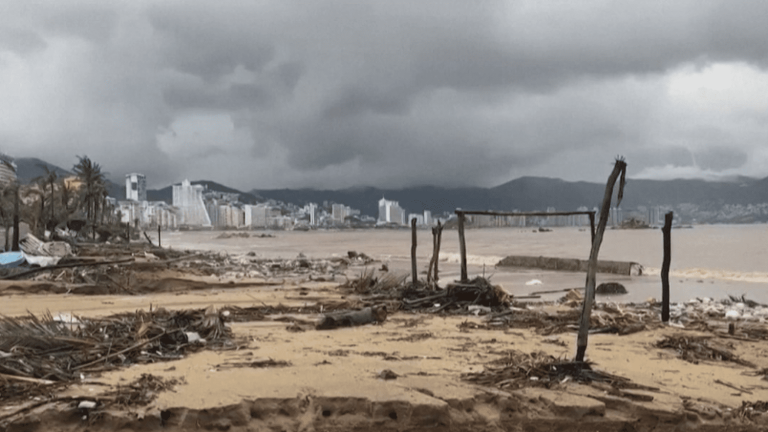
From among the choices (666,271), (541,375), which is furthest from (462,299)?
(541,375)

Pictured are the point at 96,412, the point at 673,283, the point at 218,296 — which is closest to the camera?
the point at 96,412

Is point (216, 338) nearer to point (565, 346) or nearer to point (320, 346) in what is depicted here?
point (320, 346)

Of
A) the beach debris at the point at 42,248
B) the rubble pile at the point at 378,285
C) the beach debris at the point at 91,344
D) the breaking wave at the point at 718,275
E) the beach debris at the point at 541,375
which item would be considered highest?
the beach debris at the point at 42,248

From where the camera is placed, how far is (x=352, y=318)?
8.65 meters

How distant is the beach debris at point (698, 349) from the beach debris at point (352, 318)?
13.4 feet

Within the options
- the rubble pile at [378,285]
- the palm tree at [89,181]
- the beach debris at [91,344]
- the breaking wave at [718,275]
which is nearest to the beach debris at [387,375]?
the beach debris at [91,344]

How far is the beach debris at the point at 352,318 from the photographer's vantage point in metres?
8.23


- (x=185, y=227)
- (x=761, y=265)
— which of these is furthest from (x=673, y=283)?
(x=185, y=227)

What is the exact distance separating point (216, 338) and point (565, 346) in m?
4.36

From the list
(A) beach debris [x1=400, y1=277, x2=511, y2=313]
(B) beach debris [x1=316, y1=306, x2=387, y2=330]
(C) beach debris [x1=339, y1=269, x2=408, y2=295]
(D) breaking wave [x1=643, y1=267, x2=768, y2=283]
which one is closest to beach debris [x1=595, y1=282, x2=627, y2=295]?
(A) beach debris [x1=400, y1=277, x2=511, y2=313]

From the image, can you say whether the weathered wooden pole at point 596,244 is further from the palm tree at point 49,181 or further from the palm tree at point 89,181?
the palm tree at point 89,181

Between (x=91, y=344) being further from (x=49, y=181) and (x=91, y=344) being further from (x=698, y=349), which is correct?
(x=49, y=181)

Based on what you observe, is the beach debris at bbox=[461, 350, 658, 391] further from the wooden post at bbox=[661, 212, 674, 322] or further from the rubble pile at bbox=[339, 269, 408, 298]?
the rubble pile at bbox=[339, 269, 408, 298]

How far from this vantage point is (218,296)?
12680 millimetres
